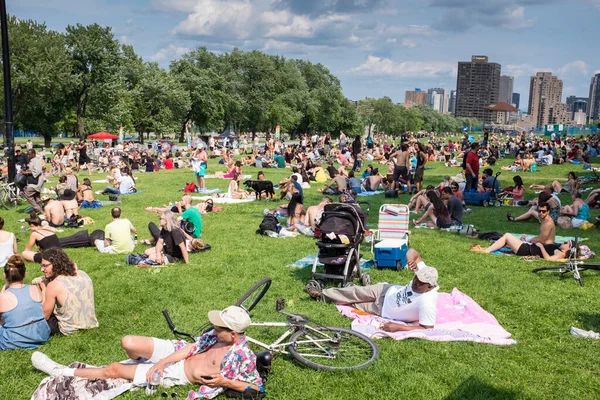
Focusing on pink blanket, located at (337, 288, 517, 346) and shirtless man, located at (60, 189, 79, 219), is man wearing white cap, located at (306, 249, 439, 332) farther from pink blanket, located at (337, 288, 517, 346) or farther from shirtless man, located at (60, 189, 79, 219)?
shirtless man, located at (60, 189, 79, 219)

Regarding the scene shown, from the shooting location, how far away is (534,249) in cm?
938

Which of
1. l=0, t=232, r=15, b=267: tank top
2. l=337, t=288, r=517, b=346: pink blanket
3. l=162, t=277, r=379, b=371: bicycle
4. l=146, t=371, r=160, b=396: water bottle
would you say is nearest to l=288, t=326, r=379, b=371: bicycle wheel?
l=162, t=277, r=379, b=371: bicycle

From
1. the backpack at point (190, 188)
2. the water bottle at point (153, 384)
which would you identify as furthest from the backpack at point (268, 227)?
the backpack at point (190, 188)

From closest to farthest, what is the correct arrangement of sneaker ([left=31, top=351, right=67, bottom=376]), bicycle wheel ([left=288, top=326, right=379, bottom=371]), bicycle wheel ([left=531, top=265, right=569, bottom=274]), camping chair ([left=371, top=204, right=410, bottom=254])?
1. sneaker ([left=31, top=351, right=67, bottom=376])
2. bicycle wheel ([left=288, top=326, right=379, bottom=371])
3. bicycle wheel ([left=531, top=265, right=569, bottom=274])
4. camping chair ([left=371, top=204, right=410, bottom=254])

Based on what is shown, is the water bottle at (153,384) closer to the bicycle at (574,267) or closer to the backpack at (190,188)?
the bicycle at (574,267)

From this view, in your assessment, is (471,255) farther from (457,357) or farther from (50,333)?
(50,333)

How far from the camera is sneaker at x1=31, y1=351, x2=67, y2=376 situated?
5.07 m

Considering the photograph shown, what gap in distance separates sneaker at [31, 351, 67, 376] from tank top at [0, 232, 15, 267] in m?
4.17

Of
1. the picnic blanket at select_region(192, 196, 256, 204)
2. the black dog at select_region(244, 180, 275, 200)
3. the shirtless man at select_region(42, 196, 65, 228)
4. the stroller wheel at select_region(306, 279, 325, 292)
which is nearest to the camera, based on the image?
the stroller wheel at select_region(306, 279, 325, 292)

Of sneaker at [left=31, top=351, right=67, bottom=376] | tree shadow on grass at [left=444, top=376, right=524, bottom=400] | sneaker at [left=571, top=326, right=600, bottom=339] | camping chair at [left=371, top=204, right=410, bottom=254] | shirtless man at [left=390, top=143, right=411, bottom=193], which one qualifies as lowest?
sneaker at [left=31, top=351, right=67, bottom=376]

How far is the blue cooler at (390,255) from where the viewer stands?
8586 mm

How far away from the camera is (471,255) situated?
9.70 metres

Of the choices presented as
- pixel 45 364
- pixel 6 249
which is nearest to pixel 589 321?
pixel 45 364

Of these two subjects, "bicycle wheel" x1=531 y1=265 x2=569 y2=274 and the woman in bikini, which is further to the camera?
the woman in bikini
